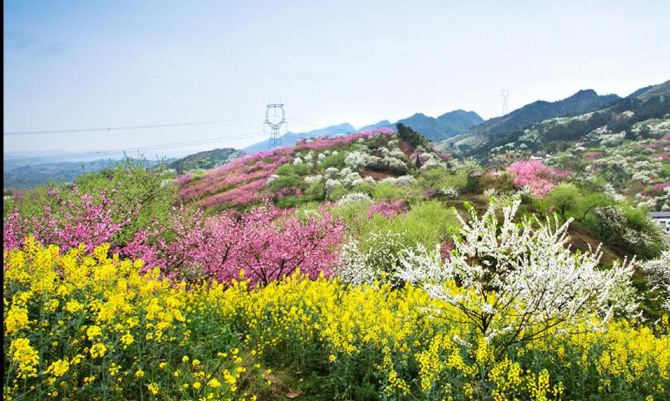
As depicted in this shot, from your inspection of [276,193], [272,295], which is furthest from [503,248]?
[276,193]

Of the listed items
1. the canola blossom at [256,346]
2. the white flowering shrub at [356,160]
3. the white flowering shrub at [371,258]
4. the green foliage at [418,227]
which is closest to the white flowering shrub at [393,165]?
the white flowering shrub at [356,160]

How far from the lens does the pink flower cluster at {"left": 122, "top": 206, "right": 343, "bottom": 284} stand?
14297 millimetres

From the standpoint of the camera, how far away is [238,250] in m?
14.6

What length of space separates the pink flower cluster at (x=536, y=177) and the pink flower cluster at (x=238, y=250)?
83.1 feet

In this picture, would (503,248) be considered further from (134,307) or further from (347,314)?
(134,307)

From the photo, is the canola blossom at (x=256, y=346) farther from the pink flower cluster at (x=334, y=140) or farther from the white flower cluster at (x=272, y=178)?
the pink flower cluster at (x=334, y=140)

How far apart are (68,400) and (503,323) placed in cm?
726

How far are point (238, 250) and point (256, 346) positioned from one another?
6.18m

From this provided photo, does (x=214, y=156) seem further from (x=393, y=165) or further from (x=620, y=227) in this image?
(x=620, y=227)

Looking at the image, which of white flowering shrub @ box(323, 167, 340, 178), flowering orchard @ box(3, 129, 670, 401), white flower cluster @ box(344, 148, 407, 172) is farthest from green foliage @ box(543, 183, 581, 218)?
white flowering shrub @ box(323, 167, 340, 178)

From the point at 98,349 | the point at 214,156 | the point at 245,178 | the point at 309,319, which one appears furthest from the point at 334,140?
the point at 214,156

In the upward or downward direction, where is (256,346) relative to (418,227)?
upward

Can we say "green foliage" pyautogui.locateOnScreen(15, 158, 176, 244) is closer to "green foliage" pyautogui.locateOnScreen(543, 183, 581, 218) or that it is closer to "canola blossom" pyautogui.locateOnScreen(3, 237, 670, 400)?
"canola blossom" pyautogui.locateOnScreen(3, 237, 670, 400)

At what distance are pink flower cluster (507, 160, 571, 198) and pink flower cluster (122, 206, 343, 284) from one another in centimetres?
2532
